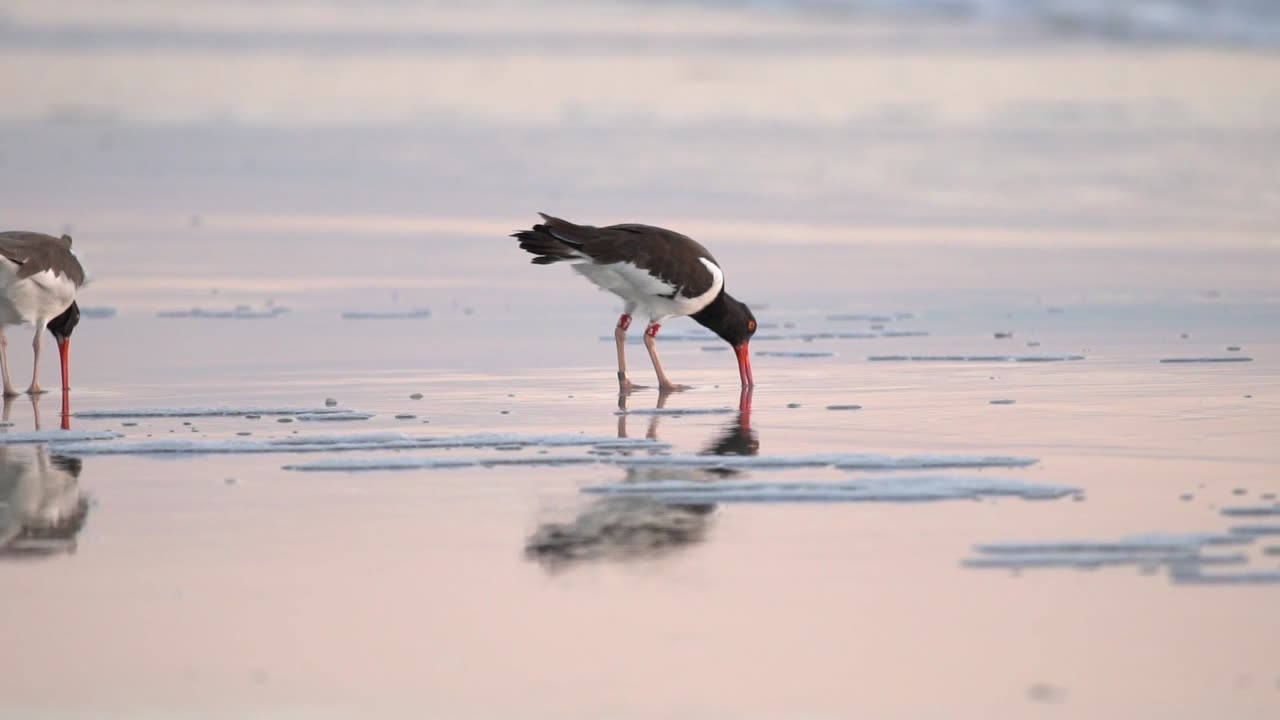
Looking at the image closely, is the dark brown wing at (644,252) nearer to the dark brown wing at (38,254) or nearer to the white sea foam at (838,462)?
the dark brown wing at (38,254)

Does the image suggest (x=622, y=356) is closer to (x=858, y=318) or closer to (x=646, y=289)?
(x=646, y=289)

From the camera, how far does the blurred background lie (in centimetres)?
1978

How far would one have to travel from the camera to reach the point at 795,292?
18.5 meters

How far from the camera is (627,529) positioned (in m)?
8.80

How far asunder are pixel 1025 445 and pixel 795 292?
25.0 feet

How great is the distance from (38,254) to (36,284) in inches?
6.9

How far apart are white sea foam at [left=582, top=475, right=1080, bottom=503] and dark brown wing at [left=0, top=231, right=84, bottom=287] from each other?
16.3 ft

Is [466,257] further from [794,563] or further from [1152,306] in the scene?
[794,563]

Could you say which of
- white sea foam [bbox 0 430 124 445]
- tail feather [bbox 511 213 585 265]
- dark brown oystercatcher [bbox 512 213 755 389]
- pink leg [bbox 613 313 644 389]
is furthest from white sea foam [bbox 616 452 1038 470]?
tail feather [bbox 511 213 585 265]

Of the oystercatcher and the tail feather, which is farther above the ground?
the tail feather

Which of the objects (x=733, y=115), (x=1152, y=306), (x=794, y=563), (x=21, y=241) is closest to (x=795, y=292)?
(x=1152, y=306)

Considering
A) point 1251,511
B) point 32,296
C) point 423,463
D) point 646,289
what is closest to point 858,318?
point 646,289

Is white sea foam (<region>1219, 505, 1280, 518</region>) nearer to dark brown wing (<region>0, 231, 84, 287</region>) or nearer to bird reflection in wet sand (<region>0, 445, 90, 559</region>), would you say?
bird reflection in wet sand (<region>0, 445, 90, 559</region>)

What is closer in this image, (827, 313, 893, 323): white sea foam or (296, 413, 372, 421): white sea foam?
(296, 413, 372, 421): white sea foam
